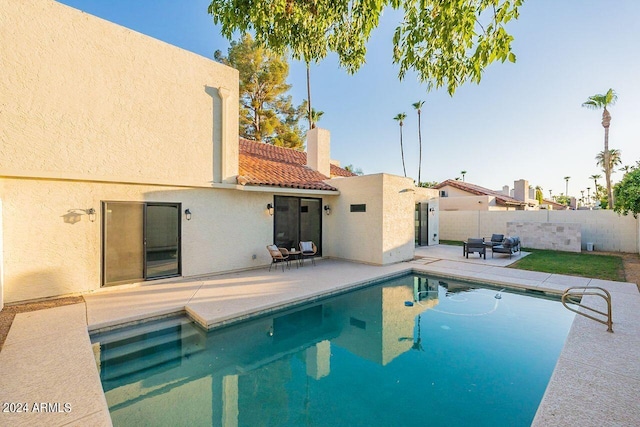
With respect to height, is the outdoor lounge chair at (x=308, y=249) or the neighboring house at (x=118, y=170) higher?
the neighboring house at (x=118, y=170)

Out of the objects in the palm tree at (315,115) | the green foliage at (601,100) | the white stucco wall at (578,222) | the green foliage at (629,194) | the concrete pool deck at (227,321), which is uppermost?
the green foliage at (601,100)

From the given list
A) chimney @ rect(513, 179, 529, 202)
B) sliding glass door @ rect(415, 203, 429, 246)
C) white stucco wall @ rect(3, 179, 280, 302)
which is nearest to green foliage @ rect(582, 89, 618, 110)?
chimney @ rect(513, 179, 529, 202)

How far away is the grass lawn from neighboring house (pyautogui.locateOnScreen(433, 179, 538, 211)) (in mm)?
11637

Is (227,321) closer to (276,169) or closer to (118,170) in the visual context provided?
(118,170)

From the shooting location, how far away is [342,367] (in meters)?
5.29

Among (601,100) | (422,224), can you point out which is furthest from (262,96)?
(601,100)

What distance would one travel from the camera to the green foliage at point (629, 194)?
40.0 ft

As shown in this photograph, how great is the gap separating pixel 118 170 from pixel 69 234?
226 cm

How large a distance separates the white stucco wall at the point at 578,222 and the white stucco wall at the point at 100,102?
1882 centimetres

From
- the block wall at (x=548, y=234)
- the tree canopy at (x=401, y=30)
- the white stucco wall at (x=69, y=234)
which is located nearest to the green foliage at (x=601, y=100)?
the block wall at (x=548, y=234)

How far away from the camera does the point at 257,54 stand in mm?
23172

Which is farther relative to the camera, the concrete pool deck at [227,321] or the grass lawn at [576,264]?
the grass lawn at [576,264]

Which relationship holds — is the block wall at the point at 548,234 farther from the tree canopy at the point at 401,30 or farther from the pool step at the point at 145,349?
the pool step at the point at 145,349

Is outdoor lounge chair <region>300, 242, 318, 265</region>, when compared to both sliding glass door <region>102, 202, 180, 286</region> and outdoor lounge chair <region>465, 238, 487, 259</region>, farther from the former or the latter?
outdoor lounge chair <region>465, 238, 487, 259</region>
